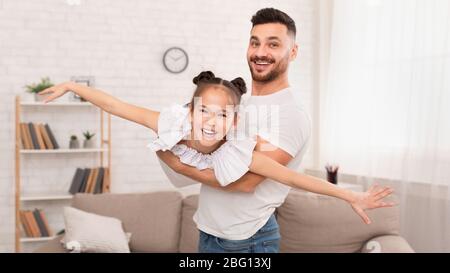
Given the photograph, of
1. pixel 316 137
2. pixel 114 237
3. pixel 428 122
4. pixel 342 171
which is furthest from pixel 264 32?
pixel 316 137

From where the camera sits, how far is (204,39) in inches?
206

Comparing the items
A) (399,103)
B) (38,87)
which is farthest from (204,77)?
(38,87)

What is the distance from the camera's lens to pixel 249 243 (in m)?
1.40

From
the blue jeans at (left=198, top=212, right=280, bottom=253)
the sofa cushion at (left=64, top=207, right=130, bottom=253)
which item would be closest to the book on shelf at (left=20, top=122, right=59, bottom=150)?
the sofa cushion at (left=64, top=207, right=130, bottom=253)

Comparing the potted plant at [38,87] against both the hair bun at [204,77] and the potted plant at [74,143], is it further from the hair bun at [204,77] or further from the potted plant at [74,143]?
the hair bun at [204,77]

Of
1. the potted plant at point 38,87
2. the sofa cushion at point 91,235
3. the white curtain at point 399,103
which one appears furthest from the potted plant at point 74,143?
the white curtain at point 399,103

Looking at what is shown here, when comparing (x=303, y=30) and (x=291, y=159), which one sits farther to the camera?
(x=303, y=30)

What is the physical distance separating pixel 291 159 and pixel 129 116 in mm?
461

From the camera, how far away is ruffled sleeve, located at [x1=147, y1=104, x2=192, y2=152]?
3.49 ft

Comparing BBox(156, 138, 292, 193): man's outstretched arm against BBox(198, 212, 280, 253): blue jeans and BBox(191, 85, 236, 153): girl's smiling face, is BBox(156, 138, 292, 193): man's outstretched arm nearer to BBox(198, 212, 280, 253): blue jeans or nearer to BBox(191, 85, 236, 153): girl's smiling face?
BBox(191, 85, 236, 153): girl's smiling face

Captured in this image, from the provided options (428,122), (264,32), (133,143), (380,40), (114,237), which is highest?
(380,40)

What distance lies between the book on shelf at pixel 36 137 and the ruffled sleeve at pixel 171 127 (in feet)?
12.2

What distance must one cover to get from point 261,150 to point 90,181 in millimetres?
3677

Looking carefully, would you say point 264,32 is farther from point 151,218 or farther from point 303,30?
point 303,30
